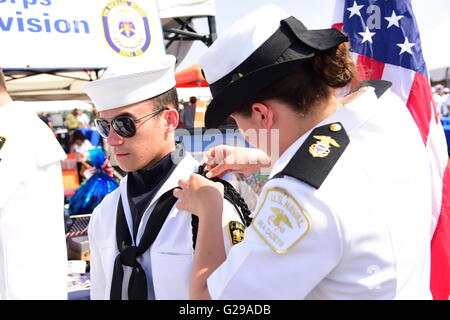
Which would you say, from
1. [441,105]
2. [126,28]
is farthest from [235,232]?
[441,105]

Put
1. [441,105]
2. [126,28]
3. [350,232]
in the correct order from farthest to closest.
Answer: [441,105] → [126,28] → [350,232]

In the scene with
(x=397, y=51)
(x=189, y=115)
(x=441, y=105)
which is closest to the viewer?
(x=397, y=51)

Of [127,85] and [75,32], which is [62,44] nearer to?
[75,32]

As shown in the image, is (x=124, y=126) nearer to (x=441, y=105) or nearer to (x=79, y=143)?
(x=79, y=143)

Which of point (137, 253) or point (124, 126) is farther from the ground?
point (124, 126)

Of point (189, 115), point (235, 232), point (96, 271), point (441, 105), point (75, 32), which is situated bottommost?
point (96, 271)

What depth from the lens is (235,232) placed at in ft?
4.54

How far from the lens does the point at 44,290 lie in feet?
6.47

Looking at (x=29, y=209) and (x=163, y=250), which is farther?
(x=29, y=209)

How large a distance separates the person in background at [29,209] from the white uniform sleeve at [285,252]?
1.23 metres

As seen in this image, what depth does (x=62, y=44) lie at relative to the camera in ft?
19.0

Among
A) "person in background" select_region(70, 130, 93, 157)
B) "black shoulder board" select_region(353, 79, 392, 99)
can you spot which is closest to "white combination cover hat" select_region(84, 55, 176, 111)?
"black shoulder board" select_region(353, 79, 392, 99)

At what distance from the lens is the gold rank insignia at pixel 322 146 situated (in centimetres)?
101

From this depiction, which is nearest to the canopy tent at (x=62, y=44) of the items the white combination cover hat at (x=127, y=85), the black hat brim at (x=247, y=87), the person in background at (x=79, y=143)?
the person in background at (x=79, y=143)
